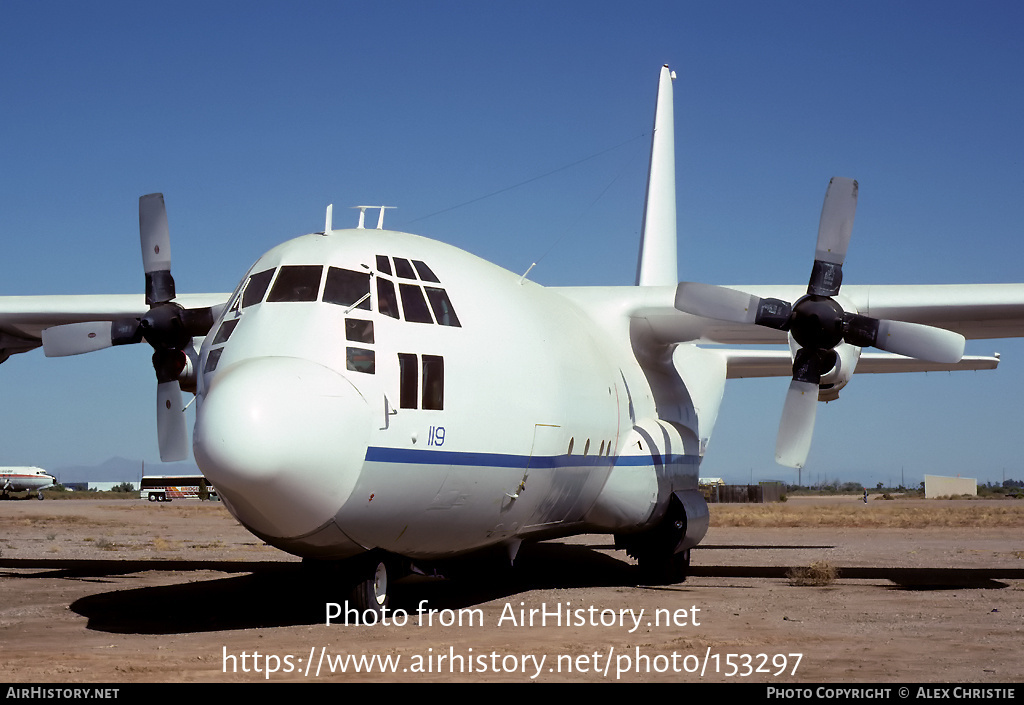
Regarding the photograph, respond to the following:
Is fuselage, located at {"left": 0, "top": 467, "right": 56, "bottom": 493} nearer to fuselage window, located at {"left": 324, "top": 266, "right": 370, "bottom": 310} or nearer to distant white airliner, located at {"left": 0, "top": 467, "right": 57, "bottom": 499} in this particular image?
distant white airliner, located at {"left": 0, "top": 467, "right": 57, "bottom": 499}

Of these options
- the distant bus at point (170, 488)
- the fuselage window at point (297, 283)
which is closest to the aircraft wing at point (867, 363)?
the fuselage window at point (297, 283)

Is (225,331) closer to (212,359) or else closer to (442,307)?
(212,359)

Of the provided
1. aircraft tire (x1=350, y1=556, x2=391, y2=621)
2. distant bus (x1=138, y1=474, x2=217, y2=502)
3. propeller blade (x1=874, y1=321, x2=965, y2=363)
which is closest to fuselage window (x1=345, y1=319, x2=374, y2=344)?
aircraft tire (x1=350, y1=556, x2=391, y2=621)

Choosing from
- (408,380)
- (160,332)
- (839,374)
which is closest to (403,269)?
(408,380)

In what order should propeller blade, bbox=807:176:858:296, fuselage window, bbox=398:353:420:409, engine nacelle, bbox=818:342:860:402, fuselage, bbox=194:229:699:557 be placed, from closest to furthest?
fuselage, bbox=194:229:699:557 < fuselage window, bbox=398:353:420:409 < propeller blade, bbox=807:176:858:296 < engine nacelle, bbox=818:342:860:402

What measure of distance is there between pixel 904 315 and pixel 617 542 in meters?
5.48

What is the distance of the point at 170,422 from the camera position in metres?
14.1

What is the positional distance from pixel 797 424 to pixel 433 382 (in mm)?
6289

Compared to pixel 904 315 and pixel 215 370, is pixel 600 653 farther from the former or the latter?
pixel 904 315

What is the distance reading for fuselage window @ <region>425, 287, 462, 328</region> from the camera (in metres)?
10.2

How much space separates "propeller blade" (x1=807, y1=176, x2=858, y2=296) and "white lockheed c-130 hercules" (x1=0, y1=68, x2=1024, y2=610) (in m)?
0.03

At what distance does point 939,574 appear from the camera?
663 inches

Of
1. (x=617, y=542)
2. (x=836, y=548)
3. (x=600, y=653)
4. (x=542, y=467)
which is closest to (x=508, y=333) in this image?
(x=542, y=467)

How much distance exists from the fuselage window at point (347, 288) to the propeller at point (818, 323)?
224 inches
